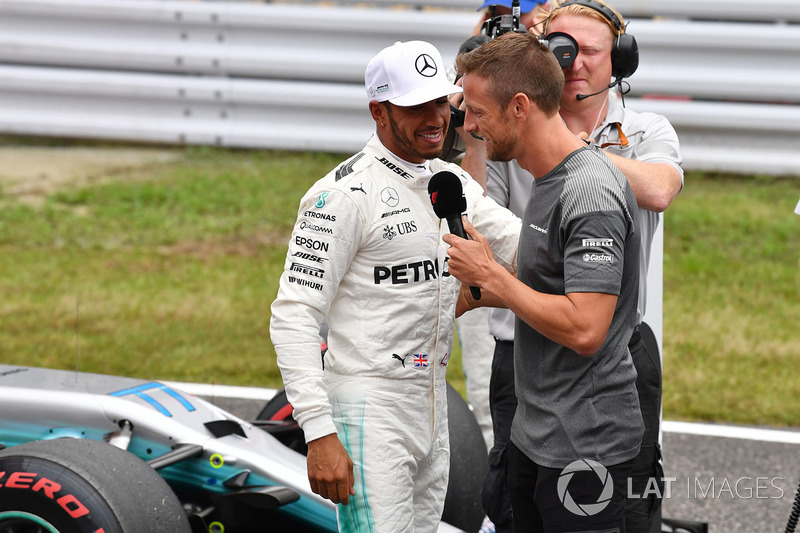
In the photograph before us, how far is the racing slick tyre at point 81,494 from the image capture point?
9.51 feet

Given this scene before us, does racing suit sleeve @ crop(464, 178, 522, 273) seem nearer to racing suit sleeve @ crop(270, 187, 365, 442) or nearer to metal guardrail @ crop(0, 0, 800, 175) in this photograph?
racing suit sleeve @ crop(270, 187, 365, 442)

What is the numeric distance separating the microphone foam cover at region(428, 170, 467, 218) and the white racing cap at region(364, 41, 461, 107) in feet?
0.79

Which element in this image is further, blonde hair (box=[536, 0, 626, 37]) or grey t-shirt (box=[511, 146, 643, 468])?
blonde hair (box=[536, 0, 626, 37])

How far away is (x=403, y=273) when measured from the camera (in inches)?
107

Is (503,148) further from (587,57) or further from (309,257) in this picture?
(587,57)

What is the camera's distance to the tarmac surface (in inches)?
165

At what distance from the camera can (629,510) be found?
295cm

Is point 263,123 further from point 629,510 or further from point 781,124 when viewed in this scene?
point 629,510

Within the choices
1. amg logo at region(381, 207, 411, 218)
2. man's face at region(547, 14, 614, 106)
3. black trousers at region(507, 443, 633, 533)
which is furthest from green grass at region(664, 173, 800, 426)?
amg logo at region(381, 207, 411, 218)

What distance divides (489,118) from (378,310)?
1.93 feet

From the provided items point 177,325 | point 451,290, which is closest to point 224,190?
point 177,325

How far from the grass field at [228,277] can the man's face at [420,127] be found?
2.47m

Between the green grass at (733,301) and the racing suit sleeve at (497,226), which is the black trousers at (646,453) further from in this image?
the green grass at (733,301)

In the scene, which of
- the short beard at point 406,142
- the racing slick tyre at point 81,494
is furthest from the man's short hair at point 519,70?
the racing slick tyre at point 81,494
